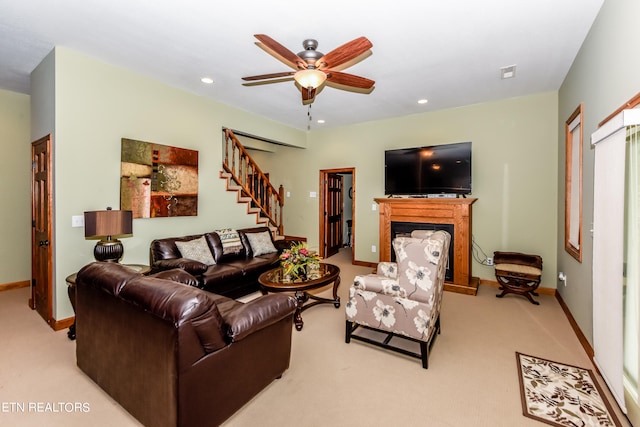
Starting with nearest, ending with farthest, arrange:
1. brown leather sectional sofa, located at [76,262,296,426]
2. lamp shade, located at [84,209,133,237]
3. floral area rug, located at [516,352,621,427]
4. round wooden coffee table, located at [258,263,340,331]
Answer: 1. brown leather sectional sofa, located at [76,262,296,426]
2. floral area rug, located at [516,352,621,427]
3. lamp shade, located at [84,209,133,237]
4. round wooden coffee table, located at [258,263,340,331]

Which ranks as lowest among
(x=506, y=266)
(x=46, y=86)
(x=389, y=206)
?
(x=506, y=266)

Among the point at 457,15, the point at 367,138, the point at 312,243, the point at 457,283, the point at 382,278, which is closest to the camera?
the point at 457,15

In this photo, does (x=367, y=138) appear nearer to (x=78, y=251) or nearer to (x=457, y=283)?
(x=457, y=283)

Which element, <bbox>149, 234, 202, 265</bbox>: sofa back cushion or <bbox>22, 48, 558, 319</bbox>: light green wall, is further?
<bbox>149, 234, 202, 265</bbox>: sofa back cushion

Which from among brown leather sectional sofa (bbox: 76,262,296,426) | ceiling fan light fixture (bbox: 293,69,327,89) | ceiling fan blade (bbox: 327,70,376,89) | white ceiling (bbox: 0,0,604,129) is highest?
white ceiling (bbox: 0,0,604,129)

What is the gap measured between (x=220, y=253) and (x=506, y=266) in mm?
4078

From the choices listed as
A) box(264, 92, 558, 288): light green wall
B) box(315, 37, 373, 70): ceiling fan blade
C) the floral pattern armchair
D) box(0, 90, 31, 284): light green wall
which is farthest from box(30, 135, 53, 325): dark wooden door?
box(264, 92, 558, 288): light green wall

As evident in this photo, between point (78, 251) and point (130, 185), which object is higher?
point (130, 185)

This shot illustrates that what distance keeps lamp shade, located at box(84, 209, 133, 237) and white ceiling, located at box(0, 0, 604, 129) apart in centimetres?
173

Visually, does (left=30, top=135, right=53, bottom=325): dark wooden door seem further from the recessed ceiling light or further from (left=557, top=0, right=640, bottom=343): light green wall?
the recessed ceiling light

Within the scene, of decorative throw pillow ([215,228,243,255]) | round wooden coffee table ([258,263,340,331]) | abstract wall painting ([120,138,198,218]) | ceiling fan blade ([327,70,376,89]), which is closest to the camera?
ceiling fan blade ([327,70,376,89])

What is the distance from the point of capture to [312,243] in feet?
22.3

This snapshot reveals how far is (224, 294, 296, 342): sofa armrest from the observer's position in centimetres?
172

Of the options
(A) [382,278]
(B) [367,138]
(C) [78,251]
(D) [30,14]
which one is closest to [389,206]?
(B) [367,138]
